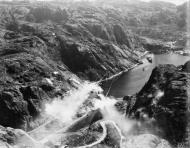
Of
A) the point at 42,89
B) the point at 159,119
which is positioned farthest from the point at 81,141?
the point at 42,89

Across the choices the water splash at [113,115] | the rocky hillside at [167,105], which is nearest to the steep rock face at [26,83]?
the water splash at [113,115]

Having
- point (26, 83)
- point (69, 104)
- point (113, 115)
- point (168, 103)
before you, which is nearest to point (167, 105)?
point (168, 103)

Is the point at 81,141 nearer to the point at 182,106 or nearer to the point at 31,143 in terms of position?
the point at 31,143

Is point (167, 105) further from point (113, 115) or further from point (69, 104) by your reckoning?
point (69, 104)

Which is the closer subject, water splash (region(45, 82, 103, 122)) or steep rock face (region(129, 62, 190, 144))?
steep rock face (region(129, 62, 190, 144))

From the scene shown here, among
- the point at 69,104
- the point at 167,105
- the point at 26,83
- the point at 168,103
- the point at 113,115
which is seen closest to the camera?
the point at 167,105

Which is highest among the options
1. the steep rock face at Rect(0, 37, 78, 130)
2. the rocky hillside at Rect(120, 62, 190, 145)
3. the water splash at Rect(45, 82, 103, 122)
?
the rocky hillside at Rect(120, 62, 190, 145)

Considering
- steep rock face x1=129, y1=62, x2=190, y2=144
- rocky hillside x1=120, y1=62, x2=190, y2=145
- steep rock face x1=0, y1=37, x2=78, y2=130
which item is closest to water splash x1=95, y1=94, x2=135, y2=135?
rocky hillside x1=120, y1=62, x2=190, y2=145

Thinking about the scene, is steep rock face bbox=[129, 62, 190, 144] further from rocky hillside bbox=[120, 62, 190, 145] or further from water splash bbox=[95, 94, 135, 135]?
water splash bbox=[95, 94, 135, 135]

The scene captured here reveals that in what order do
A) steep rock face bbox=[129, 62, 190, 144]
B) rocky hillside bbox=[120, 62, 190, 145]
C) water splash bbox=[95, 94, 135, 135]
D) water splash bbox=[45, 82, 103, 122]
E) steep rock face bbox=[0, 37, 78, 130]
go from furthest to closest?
water splash bbox=[45, 82, 103, 122] < steep rock face bbox=[0, 37, 78, 130] < water splash bbox=[95, 94, 135, 135] < steep rock face bbox=[129, 62, 190, 144] < rocky hillside bbox=[120, 62, 190, 145]
